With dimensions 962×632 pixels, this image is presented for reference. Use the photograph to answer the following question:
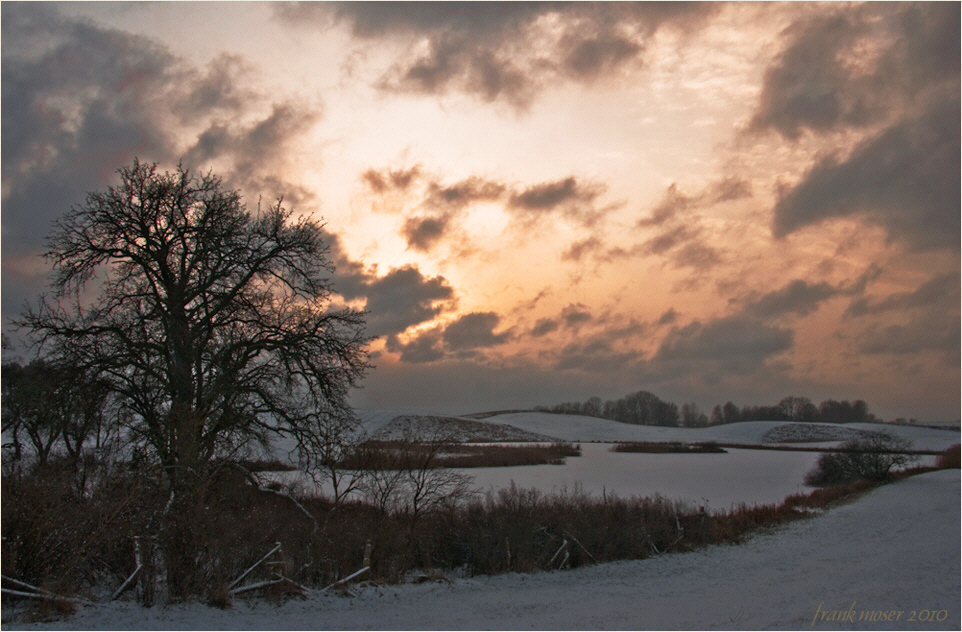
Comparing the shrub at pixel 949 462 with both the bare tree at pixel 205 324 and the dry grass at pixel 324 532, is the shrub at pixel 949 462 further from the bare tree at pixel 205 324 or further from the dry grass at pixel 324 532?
the bare tree at pixel 205 324

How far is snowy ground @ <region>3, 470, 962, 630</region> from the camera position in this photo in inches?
384

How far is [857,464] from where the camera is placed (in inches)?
1447

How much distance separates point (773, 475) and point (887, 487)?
716cm

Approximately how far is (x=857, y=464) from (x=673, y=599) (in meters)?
32.4

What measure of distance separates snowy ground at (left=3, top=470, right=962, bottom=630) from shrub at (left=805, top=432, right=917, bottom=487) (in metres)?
20.9

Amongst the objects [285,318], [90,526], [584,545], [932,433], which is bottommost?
[932,433]

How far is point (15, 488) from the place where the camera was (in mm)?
9836

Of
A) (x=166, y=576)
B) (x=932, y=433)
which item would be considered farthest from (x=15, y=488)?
(x=932, y=433)

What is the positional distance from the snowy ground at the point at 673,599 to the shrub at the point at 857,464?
2092 cm

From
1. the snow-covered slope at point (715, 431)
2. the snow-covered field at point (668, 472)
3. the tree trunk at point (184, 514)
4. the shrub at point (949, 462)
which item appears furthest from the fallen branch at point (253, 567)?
the snow-covered slope at point (715, 431)

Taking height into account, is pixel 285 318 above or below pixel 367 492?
above

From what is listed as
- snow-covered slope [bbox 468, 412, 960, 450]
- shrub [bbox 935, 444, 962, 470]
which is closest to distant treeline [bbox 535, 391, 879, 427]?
snow-covered slope [bbox 468, 412, 960, 450]

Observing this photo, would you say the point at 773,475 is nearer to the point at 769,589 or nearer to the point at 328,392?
the point at 769,589

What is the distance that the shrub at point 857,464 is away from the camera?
36312mm
